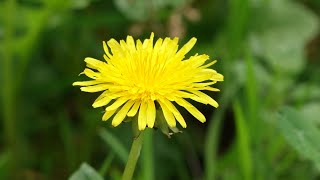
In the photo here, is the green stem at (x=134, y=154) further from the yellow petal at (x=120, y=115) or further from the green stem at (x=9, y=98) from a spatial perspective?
the green stem at (x=9, y=98)

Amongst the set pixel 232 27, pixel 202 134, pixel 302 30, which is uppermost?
pixel 302 30

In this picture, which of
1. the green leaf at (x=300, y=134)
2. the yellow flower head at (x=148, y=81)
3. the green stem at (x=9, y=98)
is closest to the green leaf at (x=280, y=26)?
the green leaf at (x=300, y=134)

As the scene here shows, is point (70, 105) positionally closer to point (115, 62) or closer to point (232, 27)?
point (232, 27)

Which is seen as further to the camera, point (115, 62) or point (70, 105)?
point (70, 105)

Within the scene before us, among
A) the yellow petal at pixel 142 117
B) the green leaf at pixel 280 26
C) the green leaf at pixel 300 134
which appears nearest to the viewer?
the yellow petal at pixel 142 117

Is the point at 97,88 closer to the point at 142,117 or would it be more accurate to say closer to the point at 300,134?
the point at 142,117

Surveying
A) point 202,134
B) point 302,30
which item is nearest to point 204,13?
point 302,30
